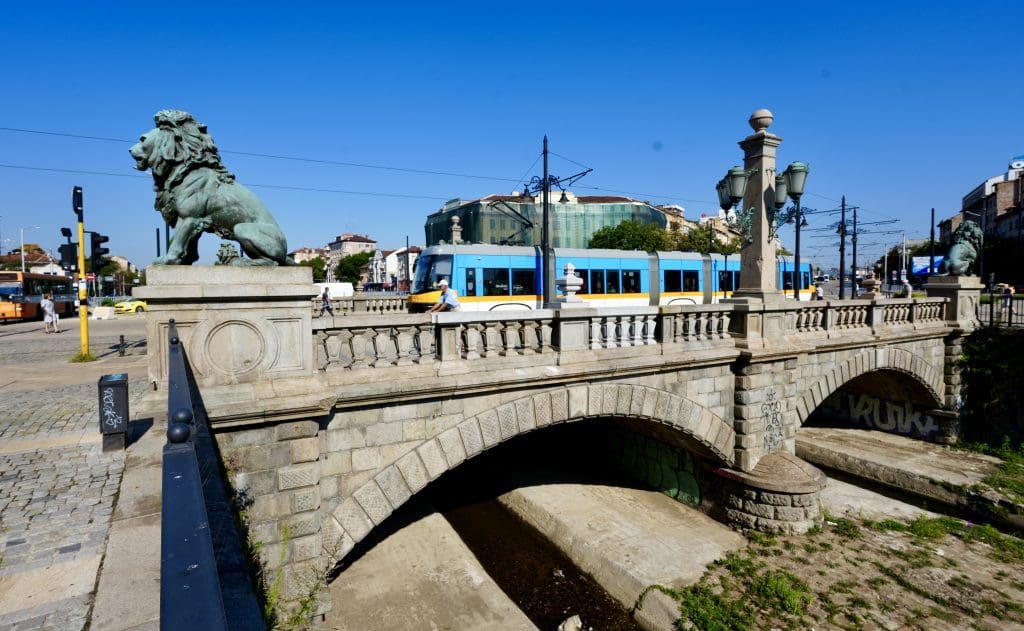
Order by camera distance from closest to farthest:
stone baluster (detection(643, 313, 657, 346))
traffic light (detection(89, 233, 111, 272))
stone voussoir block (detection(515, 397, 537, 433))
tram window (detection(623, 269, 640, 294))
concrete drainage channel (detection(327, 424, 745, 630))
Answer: stone voussoir block (detection(515, 397, 537, 433))
concrete drainage channel (detection(327, 424, 745, 630))
stone baluster (detection(643, 313, 657, 346))
traffic light (detection(89, 233, 111, 272))
tram window (detection(623, 269, 640, 294))

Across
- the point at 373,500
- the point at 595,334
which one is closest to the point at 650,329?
the point at 595,334

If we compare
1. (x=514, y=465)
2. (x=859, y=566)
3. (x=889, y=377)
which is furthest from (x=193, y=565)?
(x=889, y=377)

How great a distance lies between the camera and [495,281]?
18219mm

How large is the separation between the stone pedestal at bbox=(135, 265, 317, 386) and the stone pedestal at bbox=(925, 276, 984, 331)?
666 inches

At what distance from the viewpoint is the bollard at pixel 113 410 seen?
205 inches

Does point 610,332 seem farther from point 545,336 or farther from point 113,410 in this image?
point 113,410

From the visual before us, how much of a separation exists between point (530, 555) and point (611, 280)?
1187 cm

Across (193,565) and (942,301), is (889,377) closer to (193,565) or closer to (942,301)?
(942,301)

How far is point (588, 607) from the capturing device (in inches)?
348

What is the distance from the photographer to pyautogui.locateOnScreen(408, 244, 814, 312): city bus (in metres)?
17.6

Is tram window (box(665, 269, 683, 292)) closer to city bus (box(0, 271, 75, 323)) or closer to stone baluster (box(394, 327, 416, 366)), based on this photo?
stone baluster (box(394, 327, 416, 366))

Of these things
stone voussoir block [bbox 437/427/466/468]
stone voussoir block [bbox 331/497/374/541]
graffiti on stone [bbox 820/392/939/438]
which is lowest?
graffiti on stone [bbox 820/392/939/438]

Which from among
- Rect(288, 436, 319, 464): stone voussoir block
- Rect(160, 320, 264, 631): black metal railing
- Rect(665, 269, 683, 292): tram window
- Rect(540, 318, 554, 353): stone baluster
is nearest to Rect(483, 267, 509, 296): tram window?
Rect(665, 269, 683, 292): tram window

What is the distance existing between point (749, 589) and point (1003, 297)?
1522 centimetres
